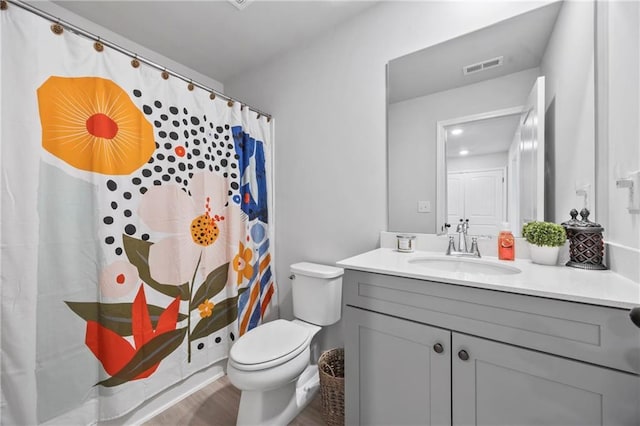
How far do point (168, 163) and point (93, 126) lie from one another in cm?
37

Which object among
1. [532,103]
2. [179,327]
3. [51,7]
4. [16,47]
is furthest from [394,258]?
[51,7]

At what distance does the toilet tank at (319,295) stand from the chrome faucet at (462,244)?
0.65m

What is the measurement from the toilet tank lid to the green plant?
0.98 meters

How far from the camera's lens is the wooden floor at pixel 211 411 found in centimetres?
141

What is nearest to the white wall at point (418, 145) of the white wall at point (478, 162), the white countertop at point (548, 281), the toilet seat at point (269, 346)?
the white wall at point (478, 162)

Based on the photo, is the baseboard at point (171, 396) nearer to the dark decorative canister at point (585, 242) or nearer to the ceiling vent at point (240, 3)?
the dark decorative canister at point (585, 242)

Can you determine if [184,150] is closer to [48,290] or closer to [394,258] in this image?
[48,290]

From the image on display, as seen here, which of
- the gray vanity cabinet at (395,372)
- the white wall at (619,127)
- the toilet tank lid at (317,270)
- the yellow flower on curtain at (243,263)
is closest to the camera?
the white wall at (619,127)

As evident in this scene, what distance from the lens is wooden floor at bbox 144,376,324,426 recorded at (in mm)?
1413

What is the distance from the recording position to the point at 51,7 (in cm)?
152

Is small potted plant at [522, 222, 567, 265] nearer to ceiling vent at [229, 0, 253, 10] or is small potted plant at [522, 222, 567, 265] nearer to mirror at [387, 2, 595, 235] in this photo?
mirror at [387, 2, 595, 235]

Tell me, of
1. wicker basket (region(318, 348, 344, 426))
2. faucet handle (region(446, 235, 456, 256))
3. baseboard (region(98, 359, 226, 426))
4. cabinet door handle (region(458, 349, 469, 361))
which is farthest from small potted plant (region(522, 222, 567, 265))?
baseboard (region(98, 359, 226, 426))

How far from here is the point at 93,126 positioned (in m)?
1.22

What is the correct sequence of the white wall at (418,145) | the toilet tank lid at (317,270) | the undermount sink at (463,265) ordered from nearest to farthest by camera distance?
the undermount sink at (463,265), the white wall at (418,145), the toilet tank lid at (317,270)
